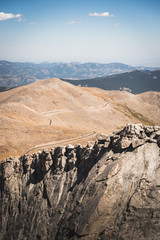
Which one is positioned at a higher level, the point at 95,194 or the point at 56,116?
the point at 95,194

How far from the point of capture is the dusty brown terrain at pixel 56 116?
190 feet

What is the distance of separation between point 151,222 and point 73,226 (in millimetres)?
8326

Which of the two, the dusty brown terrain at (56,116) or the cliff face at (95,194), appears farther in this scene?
the dusty brown terrain at (56,116)

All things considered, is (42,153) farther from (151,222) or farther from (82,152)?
(151,222)

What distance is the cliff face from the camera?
19141mm

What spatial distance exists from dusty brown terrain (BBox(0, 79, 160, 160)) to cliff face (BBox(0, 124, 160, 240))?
22.0 meters

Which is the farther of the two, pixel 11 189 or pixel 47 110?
pixel 47 110

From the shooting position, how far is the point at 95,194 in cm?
2034

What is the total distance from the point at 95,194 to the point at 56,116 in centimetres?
8321

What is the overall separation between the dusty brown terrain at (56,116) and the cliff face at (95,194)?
72.1 feet

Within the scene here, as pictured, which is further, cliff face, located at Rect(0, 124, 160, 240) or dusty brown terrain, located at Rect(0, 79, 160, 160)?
dusty brown terrain, located at Rect(0, 79, 160, 160)

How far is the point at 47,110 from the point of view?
111m

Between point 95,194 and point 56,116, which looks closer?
point 95,194

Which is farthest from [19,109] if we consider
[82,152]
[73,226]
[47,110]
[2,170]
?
[73,226]
